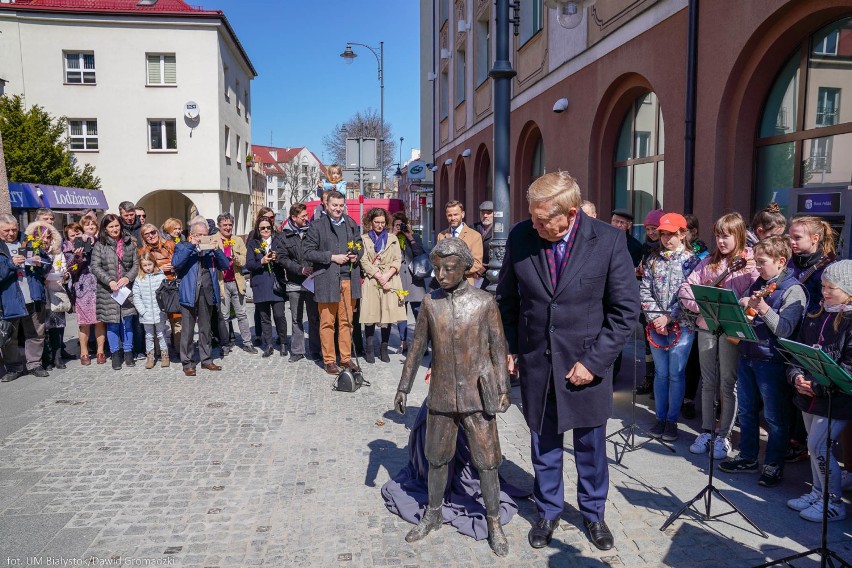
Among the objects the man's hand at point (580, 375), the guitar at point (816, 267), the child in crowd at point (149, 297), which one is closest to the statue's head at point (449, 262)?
the man's hand at point (580, 375)

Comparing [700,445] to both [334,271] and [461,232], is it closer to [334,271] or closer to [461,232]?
[461,232]

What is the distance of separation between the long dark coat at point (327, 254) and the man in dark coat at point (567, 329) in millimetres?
4181

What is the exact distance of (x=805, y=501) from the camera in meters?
4.07

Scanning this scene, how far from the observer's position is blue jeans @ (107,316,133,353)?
821 cm

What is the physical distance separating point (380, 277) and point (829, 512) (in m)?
5.33

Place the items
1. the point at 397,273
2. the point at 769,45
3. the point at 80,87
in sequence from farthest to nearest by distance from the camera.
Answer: the point at 80,87, the point at 397,273, the point at 769,45

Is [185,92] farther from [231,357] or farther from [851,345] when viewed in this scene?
[851,345]

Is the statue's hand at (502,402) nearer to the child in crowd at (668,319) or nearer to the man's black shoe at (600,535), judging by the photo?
the man's black shoe at (600,535)

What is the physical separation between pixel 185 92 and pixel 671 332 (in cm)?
2653

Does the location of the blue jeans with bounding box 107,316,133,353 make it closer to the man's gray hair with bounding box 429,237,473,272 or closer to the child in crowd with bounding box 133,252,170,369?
the child in crowd with bounding box 133,252,170,369

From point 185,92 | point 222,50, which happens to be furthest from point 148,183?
point 222,50

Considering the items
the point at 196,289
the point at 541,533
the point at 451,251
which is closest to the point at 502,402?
the point at 541,533

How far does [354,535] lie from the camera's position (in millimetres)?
3785

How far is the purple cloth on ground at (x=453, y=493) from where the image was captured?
3.93 m
